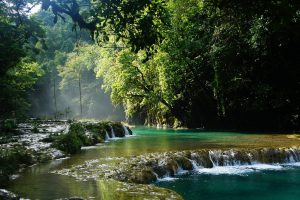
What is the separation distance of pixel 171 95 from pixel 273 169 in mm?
18621

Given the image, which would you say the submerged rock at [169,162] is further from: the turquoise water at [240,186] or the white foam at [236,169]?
the turquoise water at [240,186]

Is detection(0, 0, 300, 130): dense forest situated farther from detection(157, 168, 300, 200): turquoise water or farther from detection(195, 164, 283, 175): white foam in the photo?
detection(157, 168, 300, 200): turquoise water

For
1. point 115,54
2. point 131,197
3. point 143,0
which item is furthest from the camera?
point 115,54

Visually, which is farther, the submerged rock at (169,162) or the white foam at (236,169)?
the white foam at (236,169)

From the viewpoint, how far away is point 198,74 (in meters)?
33.5

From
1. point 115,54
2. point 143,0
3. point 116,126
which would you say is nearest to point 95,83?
point 115,54

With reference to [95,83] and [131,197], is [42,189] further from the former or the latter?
[95,83]

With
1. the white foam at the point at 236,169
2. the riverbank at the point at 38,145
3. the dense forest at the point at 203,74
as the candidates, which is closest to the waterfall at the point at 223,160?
the white foam at the point at 236,169

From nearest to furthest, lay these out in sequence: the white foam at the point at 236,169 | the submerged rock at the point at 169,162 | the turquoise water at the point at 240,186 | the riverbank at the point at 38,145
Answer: the turquoise water at the point at 240,186 → the submerged rock at the point at 169,162 → the riverbank at the point at 38,145 → the white foam at the point at 236,169

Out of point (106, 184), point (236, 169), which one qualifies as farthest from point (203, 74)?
point (106, 184)

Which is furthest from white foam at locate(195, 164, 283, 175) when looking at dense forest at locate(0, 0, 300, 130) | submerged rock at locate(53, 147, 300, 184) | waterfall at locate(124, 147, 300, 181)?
dense forest at locate(0, 0, 300, 130)

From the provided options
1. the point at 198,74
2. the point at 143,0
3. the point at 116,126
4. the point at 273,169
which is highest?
the point at 198,74

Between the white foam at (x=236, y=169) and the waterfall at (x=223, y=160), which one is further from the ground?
the waterfall at (x=223, y=160)

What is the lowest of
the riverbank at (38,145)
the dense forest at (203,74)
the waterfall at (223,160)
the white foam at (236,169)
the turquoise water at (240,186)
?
the turquoise water at (240,186)
